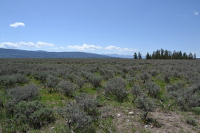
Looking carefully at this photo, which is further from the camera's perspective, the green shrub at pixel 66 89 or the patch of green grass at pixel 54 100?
the green shrub at pixel 66 89

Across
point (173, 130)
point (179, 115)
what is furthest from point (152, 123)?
Result: point (179, 115)

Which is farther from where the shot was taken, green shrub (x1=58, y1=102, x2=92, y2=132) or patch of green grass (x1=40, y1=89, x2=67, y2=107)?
patch of green grass (x1=40, y1=89, x2=67, y2=107)

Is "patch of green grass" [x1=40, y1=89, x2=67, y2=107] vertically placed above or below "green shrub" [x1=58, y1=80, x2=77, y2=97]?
below

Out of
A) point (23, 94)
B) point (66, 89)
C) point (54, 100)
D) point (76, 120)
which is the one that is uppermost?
point (23, 94)

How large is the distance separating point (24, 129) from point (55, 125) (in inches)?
39.5

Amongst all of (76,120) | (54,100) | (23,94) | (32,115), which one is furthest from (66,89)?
(76,120)

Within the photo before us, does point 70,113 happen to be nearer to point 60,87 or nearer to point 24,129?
point 24,129

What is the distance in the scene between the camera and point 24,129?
14.6ft

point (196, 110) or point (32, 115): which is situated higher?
point (32, 115)

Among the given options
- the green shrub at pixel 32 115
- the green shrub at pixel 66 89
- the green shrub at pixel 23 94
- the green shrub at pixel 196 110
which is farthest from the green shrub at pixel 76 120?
the green shrub at pixel 196 110

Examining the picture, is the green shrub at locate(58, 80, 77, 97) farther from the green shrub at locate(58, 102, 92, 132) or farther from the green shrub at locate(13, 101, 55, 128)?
the green shrub at locate(58, 102, 92, 132)

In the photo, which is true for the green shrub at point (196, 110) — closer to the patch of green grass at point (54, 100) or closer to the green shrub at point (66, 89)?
the patch of green grass at point (54, 100)

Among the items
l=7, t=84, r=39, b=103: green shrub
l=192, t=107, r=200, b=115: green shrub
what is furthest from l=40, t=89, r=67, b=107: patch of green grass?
l=192, t=107, r=200, b=115: green shrub

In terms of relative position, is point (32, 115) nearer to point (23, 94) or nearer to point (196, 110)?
point (23, 94)
